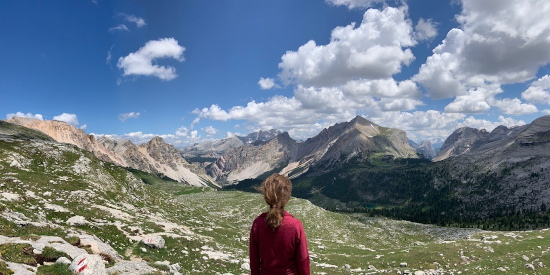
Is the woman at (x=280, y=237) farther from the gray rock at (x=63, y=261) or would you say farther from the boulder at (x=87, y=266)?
the gray rock at (x=63, y=261)

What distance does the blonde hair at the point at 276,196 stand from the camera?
6.91 meters

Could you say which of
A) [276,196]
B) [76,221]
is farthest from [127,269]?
[276,196]

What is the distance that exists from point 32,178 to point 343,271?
167 feet

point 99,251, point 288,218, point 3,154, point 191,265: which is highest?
point 3,154

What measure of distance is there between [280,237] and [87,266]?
16.7 m

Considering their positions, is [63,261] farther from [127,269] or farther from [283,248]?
[283,248]

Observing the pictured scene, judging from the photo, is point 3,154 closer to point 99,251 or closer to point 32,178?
point 32,178

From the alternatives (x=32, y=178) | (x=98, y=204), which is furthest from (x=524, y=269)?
(x=32, y=178)

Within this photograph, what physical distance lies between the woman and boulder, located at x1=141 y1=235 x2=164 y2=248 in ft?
104

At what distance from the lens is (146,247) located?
33.9 meters

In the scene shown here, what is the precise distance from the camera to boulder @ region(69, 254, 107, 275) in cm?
1745

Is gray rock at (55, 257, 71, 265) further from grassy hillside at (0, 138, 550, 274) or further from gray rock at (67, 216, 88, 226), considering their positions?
gray rock at (67, 216, 88, 226)

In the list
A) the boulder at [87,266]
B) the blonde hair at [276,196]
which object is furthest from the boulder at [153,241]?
the blonde hair at [276,196]

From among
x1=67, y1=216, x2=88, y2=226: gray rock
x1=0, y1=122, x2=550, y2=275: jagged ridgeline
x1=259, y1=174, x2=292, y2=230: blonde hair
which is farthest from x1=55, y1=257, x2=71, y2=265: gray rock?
x1=259, y1=174, x2=292, y2=230: blonde hair
